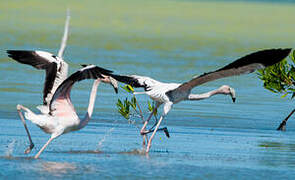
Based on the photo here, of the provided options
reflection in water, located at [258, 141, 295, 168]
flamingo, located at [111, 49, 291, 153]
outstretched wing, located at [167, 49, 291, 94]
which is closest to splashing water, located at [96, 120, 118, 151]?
flamingo, located at [111, 49, 291, 153]

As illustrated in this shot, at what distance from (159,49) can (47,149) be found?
84.0ft

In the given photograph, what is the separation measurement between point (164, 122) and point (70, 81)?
20.9 feet

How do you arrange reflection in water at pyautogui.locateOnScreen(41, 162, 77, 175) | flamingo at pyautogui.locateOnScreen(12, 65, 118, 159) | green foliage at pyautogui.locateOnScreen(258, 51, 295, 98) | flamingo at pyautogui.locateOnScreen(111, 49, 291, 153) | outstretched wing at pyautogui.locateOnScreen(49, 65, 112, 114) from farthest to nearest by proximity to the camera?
green foliage at pyautogui.locateOnScreen(258, 51, 295, 98) → flamingo at pyautogui.locateOnScreen(111, 49, 291, 153) → flamingo at pyautogui.locateOnScreen(12, 65, 118, 159) → outstretched wing at pyautogui.locateOnScreen(49, 65, 112, 114) → reflection in water at pyautogui.locateOnScreen(41, 162, 77, 175)

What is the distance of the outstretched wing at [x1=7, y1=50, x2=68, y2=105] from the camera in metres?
13.1

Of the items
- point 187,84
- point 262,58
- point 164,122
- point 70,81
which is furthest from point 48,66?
point 164,122

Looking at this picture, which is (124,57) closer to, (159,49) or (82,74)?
(159,49)

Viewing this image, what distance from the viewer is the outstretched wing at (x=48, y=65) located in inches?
514

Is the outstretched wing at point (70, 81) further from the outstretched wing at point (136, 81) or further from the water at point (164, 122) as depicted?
the outstretched wing at point (136, 81)

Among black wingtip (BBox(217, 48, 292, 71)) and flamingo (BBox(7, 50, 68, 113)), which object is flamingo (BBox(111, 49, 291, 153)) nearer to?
black wingtip (BBox(217, 48, 292, 71))

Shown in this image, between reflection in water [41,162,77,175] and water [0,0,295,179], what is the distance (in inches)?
0.6

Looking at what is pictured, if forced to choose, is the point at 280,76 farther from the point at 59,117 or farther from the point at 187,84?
the point at 59,117

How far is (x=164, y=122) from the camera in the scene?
18.5 meters

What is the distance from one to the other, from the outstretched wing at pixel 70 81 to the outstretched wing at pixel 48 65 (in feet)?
0.82

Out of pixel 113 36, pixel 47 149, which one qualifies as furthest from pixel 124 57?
pixel 47 149
